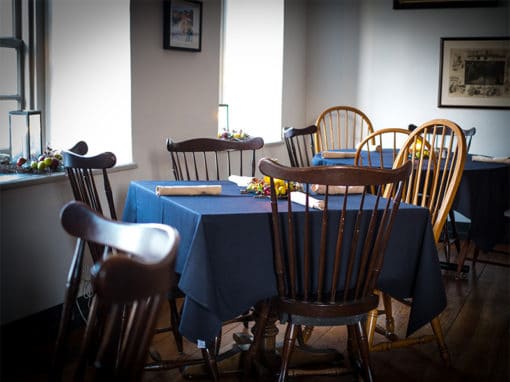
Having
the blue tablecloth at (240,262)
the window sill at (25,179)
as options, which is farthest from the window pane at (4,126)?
the blue tablecloth at (240,262)

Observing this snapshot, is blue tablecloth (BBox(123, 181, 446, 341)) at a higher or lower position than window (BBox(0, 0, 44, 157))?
lower

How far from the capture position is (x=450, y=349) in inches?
124

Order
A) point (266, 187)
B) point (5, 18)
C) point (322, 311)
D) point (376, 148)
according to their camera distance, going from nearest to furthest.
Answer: point (322, 311), point (266, 187), point (5, 18), point (376, 148)

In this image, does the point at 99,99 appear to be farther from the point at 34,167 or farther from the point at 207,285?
the point at 207,285

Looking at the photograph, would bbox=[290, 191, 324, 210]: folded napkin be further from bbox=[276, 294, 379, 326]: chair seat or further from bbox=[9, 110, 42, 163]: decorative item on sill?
bbox=[9, 110, 42, 163]: decorative item on sill

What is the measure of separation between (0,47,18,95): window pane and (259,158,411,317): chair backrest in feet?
5.67

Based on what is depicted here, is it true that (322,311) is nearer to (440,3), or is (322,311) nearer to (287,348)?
(287,348)

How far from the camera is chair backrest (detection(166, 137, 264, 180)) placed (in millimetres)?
3484

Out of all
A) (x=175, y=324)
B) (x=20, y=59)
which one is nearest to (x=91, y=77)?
(x=20, y=59)

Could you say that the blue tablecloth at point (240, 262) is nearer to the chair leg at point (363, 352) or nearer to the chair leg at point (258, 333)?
the chair leg at point (258, 333)

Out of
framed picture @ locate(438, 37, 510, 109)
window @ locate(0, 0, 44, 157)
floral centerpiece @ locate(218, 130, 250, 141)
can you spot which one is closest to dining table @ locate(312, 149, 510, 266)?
floral centerpiece @ locate(218, 130, 250, 141)

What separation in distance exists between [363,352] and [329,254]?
0.36m

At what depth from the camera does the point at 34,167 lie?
3.18 meters

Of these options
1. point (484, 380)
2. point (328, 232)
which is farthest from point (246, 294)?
point (484, 380)
